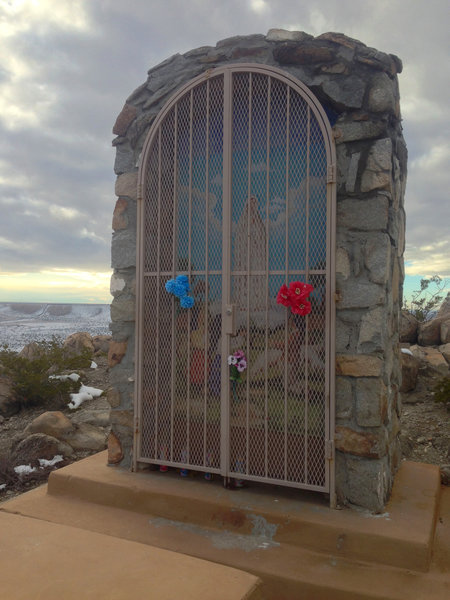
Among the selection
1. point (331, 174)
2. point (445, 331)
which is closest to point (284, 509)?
point (331, 174)

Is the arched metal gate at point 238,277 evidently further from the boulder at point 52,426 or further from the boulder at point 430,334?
the boulder at point 430,334

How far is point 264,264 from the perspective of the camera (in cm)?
320

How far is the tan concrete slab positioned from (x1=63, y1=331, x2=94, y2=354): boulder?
25.5ft

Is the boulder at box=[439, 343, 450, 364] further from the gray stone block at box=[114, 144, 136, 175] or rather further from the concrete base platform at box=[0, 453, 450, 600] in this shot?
the gray stone block at box=[114, 144, 136, 175]

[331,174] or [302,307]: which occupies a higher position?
[331,174]

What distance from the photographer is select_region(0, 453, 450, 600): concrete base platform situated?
8.29 ft

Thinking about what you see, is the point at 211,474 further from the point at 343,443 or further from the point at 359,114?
the point at 359,114

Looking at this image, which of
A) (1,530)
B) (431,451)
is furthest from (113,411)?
(431,451)

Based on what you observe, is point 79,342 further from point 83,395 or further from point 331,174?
point 331,174

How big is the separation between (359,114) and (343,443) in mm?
2055

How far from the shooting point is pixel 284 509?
9.74ft

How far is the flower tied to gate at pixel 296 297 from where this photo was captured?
9.78ft

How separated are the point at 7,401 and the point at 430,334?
23.0 feet

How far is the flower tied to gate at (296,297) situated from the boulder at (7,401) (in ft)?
17.4
